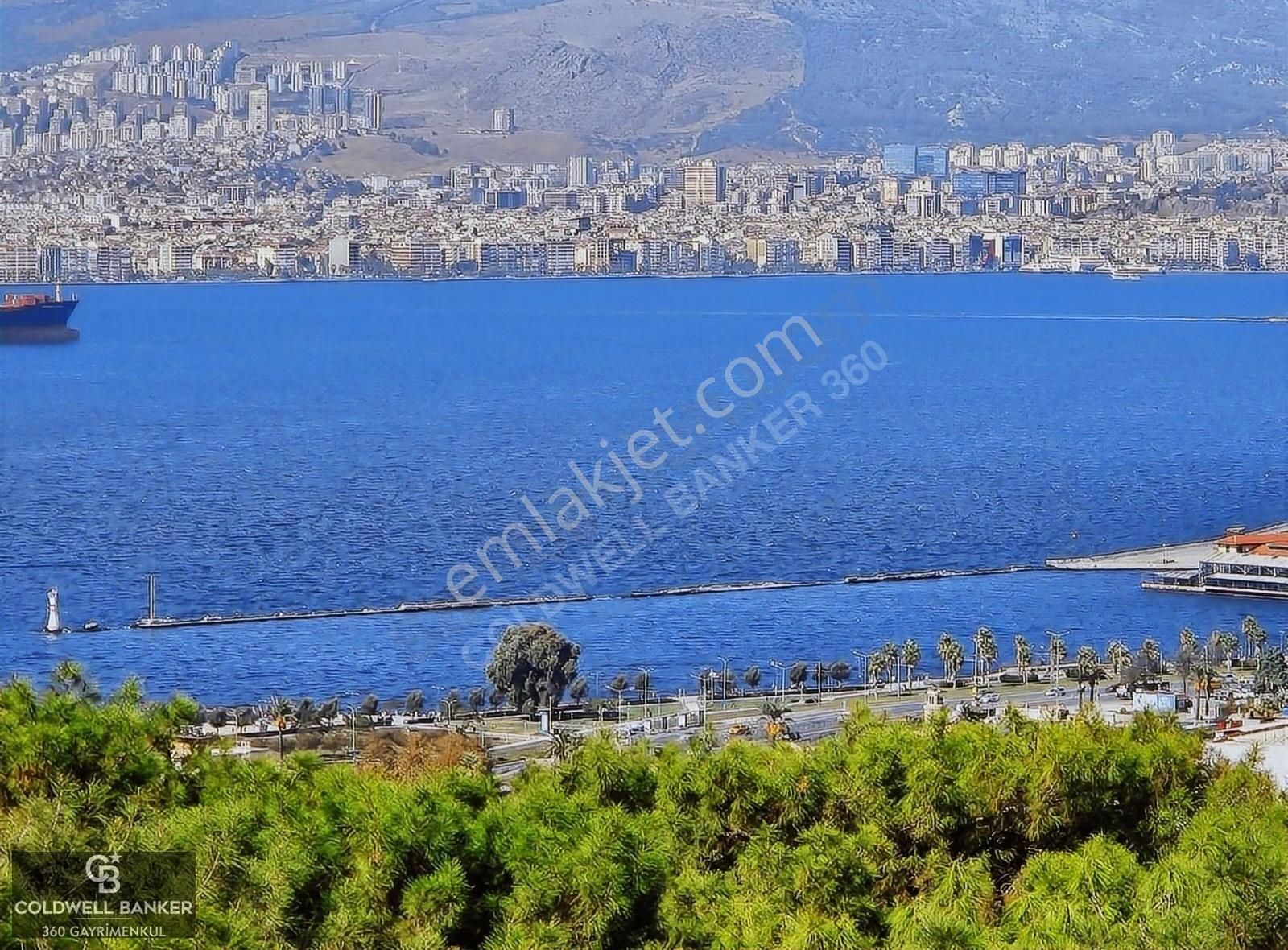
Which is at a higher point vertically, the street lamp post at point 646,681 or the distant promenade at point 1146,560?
the street lamp post at point 646,681

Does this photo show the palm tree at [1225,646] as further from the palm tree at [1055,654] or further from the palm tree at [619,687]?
the palm tree at [619,687]

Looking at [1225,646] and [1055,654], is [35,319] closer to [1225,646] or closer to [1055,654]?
[1055,654]

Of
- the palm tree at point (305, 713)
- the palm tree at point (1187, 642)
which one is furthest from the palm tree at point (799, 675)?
the palm tree at point (305, 713)

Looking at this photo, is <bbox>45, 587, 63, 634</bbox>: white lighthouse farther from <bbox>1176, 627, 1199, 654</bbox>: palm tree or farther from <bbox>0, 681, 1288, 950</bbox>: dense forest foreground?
<bbox>0, 681, 1288, 950</bbox>: dense forest foreground

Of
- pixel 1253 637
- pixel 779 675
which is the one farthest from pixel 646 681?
pixel 1253 637

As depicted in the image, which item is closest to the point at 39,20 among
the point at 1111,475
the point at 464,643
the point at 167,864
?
the point at 1111,475

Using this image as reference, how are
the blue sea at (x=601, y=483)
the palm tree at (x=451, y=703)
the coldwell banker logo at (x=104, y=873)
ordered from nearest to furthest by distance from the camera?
the coldwell banker logo at (x=104, y=873), the palm tree at (x=451, y=703), the blue sea at (x=601, y=483)
